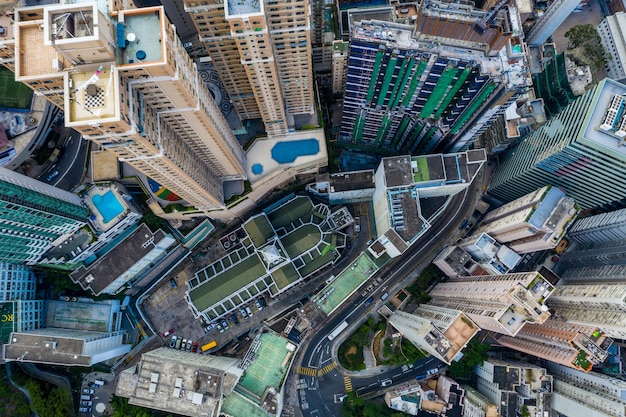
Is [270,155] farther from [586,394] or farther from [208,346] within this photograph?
[586,394]

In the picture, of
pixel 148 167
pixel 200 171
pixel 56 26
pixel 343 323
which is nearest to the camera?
pixel 56 26

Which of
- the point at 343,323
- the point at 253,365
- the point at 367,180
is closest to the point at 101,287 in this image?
the point at 253,365

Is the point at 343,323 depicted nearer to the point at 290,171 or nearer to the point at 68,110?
the point at 290,171

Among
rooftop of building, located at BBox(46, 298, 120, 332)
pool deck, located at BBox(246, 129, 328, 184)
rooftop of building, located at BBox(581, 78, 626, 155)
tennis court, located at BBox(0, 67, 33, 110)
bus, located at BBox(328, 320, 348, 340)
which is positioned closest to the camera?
rooftop of building, located at BBox(581, 78, 626, 155)

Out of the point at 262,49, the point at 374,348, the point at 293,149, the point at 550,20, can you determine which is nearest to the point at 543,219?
the point at 374,348

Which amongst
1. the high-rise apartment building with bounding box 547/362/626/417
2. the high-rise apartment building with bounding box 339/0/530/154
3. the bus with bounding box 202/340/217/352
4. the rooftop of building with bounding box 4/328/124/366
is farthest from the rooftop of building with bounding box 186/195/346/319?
the high-rise apartment building with bounding box 547/362/626/417

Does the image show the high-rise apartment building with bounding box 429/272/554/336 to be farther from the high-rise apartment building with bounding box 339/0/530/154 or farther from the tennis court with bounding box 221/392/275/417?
the tennis court with bounding box 221/392/275/417
